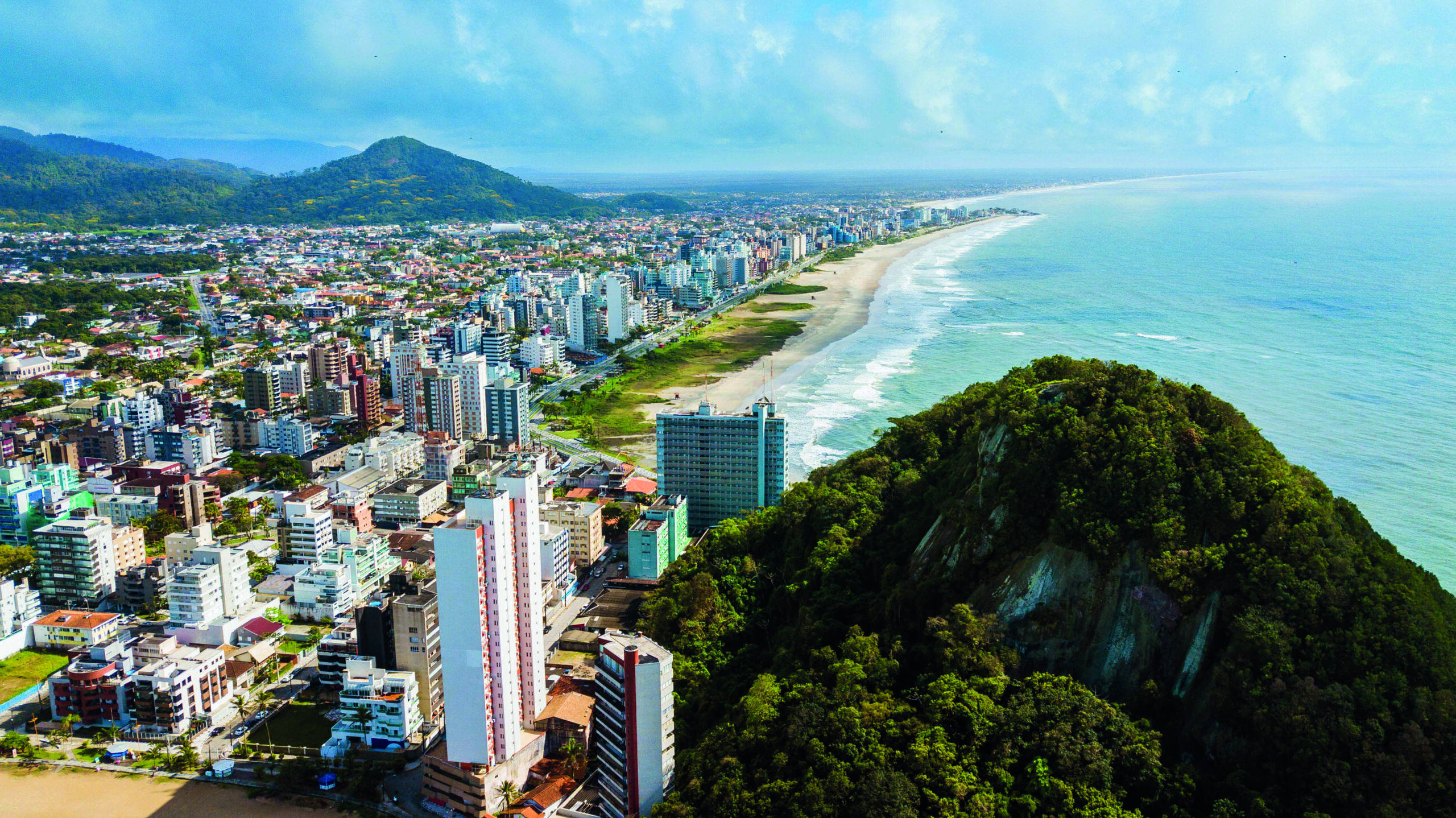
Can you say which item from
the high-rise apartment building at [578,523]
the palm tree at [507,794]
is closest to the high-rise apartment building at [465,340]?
the high-rise apartment building at [578,523]

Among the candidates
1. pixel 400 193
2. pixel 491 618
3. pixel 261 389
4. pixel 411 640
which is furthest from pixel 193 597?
pixel 400 193

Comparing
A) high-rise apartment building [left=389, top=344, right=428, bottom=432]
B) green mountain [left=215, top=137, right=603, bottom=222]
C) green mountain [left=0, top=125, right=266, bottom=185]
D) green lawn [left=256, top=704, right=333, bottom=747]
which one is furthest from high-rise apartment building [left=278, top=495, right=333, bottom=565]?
green mountain [left=0, top=125, right=266, bottom=185]

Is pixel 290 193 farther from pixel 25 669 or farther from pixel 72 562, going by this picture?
pixel 25 669

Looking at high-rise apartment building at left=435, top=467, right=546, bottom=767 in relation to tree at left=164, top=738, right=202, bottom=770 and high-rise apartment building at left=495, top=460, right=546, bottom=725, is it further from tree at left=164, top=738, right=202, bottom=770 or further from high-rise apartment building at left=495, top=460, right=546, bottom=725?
tree at left=164, top=738, right=202, bottom=770

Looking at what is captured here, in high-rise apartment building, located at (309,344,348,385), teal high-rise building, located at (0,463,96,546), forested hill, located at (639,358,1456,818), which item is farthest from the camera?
high-rise apartment building, located at (309,344,348,385)

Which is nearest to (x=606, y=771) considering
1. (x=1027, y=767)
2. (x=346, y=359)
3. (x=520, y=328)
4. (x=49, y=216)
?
(x=1027, y=767)

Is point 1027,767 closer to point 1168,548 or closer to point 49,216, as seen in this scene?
point 1168,548
